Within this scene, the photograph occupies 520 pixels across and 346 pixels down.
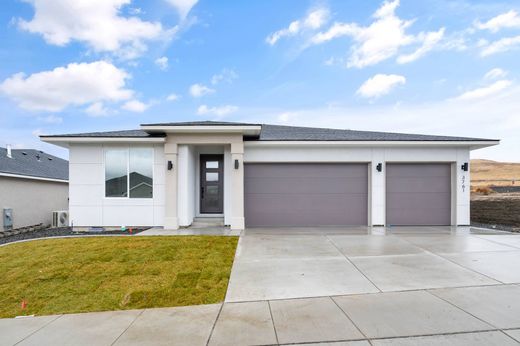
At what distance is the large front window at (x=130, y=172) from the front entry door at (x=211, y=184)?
6.70 feet

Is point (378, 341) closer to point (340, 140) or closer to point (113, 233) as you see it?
point (340, 140)

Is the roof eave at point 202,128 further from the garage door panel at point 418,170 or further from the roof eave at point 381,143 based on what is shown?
the garage door panel at point 418,170

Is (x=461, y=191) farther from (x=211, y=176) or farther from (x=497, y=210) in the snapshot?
(x=211, y=176)

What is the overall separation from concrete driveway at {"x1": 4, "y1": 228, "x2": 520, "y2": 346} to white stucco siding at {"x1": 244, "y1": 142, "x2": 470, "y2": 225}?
12.9 feet

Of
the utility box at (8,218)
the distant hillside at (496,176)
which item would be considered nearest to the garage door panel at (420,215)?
the distant hillside at (496,176)

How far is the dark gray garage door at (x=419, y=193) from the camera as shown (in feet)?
32.0

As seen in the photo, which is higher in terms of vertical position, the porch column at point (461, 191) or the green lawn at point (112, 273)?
the porch column at point (461, 191)

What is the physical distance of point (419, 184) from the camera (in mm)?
9789

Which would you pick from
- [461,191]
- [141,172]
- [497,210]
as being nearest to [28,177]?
[141,172]

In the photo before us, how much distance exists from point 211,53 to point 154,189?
8502mm

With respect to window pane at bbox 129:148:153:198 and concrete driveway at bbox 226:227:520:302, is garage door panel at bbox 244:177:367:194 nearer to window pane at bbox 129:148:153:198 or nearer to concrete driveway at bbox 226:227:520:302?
concrete driveway at bbox 226:227:520:302

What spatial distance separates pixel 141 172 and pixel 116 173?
92cm

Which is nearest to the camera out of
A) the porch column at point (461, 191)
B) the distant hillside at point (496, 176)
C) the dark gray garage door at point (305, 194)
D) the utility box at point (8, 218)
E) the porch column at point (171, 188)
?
the porch column at point (171, 188)

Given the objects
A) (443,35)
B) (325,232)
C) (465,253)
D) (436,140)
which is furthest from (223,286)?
(443,35)
